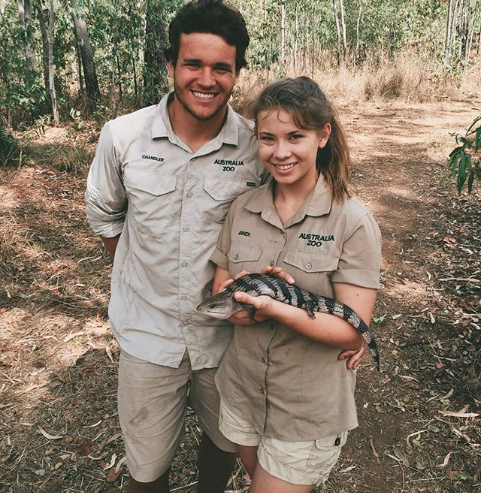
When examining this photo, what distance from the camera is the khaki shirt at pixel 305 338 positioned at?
1914 mm

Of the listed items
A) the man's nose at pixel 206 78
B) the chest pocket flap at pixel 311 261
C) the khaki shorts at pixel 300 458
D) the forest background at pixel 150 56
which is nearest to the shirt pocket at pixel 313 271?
the chest pocket flap at pixel 311 261

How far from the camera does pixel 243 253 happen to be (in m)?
2.12

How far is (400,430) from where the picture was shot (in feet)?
11.4

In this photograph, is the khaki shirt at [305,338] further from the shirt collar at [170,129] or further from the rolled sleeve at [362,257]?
the shirt collar at [170,129]

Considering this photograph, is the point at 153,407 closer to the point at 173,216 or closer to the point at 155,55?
the point at 173,216

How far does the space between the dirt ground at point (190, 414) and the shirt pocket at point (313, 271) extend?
1.89 metres

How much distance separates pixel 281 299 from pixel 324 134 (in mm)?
798

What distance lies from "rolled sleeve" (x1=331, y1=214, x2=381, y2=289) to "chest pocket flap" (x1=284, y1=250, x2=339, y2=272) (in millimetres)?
51

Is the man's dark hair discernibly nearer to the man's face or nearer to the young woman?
the man's face

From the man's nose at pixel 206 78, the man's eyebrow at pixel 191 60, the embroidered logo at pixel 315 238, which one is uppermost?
the man's eyebrow at pixel 191 60

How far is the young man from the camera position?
2.24m

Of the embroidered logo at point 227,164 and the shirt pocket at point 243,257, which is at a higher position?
the embroidered logo at point 227,164

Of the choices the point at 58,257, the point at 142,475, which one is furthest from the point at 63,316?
the point at 142,475

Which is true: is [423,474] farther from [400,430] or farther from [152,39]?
[152,39]
